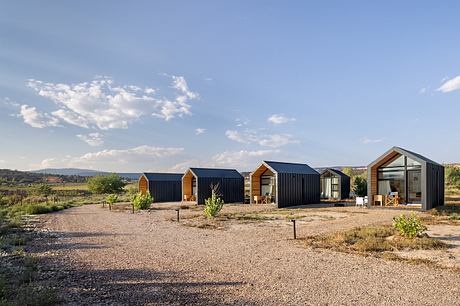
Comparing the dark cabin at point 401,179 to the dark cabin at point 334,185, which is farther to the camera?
the dark cabin at point 334,185

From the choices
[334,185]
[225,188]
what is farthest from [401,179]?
[225,188]

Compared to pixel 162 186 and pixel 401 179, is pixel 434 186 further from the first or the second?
pixel 162 186

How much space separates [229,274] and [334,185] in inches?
1048

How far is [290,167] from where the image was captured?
87.0 ft

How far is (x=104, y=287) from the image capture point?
6496 millimetres

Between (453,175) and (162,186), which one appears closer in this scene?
(162,186)

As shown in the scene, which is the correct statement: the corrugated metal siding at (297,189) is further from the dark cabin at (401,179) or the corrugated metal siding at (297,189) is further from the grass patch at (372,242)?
the grass patch at (372,242)

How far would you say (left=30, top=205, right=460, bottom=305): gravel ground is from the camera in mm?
5766

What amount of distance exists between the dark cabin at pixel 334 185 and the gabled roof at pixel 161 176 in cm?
1498

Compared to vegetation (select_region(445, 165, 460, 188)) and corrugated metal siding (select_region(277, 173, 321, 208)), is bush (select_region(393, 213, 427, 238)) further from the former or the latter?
vegetation (select_region(445, 165, 460, 188))

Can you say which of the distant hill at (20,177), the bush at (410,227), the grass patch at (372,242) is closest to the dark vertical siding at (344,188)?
the grass patch at (372,242)

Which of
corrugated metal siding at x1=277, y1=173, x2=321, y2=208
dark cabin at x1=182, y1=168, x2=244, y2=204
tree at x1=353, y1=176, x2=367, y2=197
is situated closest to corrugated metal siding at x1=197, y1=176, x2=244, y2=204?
dark cabin at x1=182, y1=168, x2=244, y2=204

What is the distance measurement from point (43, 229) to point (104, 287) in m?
10.6

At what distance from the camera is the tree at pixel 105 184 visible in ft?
144
